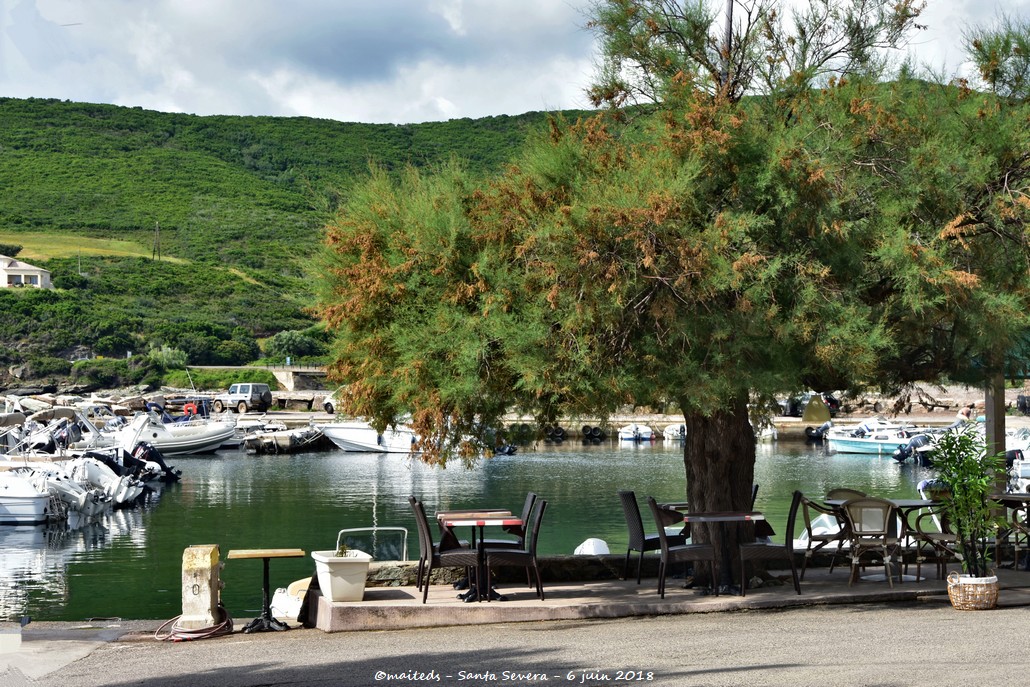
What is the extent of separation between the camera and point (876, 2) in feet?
40.2

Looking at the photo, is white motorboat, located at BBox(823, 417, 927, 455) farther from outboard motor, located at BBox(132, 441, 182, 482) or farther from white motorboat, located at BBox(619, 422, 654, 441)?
outboard motor, located at BBox(132, 441, 182, 482)

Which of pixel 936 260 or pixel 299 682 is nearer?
pixel 299 682

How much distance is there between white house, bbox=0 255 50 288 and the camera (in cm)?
10756

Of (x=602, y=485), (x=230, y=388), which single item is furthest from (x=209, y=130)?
(x=602, y=485)

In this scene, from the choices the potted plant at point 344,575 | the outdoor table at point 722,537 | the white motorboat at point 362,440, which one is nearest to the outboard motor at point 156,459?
the white motorboat at point 362,440

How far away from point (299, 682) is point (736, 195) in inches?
225

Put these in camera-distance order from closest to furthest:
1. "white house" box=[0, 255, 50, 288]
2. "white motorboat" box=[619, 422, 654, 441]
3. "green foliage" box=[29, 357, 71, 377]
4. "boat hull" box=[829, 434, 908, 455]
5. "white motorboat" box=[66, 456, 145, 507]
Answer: "white motorboat" box=[66, 456, 145, 507]
"boat hull" box=[829, 434, 908, 455]
"white motorboat" box=[619, 422, 654, 441]
"green foliage" box=[29, 357, 71, 377]
"white house" box=[0, 255, 50, 288]

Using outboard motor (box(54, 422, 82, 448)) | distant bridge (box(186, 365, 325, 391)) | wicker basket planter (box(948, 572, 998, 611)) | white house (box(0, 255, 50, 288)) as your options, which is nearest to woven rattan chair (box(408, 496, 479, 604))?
wicker basket planter (box(948, 572, 998, 611))

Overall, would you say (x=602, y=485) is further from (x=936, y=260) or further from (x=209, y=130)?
(x=209, y=130)

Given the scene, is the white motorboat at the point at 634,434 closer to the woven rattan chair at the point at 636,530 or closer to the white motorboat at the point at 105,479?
the white motorboat at the point at 105,479

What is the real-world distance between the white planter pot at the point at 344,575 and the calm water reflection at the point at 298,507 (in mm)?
6664

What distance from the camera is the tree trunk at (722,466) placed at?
1176 cm

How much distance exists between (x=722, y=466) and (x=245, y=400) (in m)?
72.2

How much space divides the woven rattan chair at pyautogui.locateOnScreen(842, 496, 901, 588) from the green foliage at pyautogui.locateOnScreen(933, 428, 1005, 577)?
2.63ft
